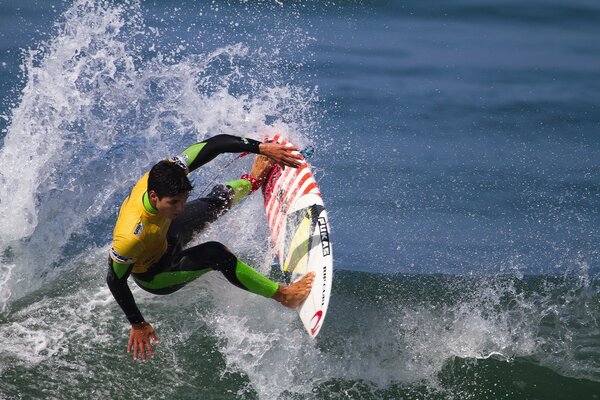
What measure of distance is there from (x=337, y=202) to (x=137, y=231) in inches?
154

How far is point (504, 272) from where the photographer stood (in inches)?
324

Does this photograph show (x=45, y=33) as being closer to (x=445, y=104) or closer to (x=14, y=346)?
(x=445, y=104)

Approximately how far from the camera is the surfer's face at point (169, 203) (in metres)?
5.56

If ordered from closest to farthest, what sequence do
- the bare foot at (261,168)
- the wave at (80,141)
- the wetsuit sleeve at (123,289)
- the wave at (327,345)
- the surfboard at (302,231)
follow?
the wetsuit sleeve at (123,289) → the surfboard at (302,231) → the wave at (327,345) → the bare foot at (261,168) → the wave at (80,141)

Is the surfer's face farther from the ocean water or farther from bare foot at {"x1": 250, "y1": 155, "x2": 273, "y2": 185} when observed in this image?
bare foot at {"x1": 250, "y1": 155, "x2": 273, "y2": 185}

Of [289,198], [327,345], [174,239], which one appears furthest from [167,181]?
[327,345]

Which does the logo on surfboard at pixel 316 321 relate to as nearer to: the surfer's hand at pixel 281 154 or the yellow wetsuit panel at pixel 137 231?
the surfer's hand at pixel 281 154

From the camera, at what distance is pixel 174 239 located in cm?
646

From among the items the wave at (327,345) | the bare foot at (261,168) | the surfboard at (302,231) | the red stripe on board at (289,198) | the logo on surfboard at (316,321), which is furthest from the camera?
the bare foot at (261,168)

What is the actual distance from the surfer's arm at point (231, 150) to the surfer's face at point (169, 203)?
588mm

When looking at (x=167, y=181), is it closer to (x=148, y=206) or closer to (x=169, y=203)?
(x=169, y=203)

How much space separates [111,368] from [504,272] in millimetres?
3692

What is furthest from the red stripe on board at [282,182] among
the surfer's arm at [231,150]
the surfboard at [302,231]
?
the surfer's arm at [231,150]

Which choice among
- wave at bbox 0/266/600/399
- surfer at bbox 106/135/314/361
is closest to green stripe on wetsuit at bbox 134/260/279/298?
surfer at bbox 106/135/314/361
